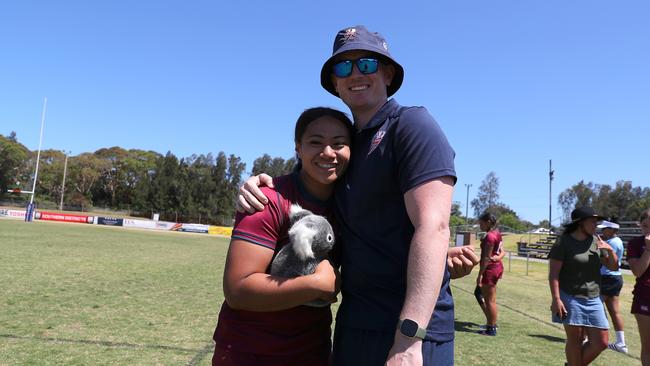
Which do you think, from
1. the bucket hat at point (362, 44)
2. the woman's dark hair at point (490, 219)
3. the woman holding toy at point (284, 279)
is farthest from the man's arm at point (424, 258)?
the woman's dark hair at point (490, 219)

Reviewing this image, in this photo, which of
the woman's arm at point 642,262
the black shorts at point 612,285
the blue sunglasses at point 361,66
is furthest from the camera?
the black shorts at point 612,285

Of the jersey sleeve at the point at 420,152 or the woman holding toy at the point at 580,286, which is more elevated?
the jersey sleeve at the point at 420,152

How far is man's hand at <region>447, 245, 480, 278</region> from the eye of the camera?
7.03ft

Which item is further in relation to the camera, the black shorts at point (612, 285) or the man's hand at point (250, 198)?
the black shorts at point (612, 285)

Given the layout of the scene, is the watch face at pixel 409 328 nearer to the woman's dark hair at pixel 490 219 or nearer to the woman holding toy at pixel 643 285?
the woman holding toy at pixel 643 285

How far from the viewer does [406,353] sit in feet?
5.33

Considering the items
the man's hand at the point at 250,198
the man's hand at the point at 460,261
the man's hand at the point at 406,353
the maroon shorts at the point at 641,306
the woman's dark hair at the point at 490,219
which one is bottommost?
the maroon shorts at the point at 641,306

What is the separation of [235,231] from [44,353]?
4.05 metres

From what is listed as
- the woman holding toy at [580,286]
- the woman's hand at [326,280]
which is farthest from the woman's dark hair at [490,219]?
the woman's hand at [326,280]

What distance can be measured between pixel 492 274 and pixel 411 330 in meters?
7.21

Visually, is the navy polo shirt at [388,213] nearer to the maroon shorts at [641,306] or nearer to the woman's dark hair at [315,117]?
the woman's dark hair at [315,117]

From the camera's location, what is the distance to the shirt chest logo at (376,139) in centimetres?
196

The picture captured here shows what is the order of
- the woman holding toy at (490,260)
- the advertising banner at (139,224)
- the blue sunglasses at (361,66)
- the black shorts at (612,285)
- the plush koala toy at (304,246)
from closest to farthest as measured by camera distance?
1. the plush koala toy at (304,246)
2. the blue sunglasses at (361,66)
3. the black shorts at (612,285)
4. the woman holding toy at (490,260)
5. the advertising banner at (139,224)

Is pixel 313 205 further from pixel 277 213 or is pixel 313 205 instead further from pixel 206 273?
pixel 206 273
